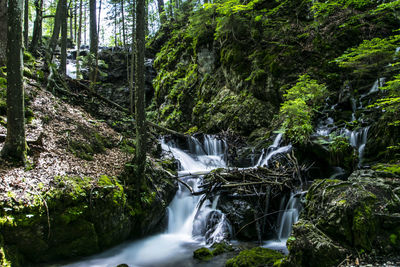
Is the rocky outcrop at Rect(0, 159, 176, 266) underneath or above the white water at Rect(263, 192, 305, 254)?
above

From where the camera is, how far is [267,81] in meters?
13.0

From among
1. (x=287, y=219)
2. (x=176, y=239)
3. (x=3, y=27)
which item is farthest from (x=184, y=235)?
(x=3, y=27)

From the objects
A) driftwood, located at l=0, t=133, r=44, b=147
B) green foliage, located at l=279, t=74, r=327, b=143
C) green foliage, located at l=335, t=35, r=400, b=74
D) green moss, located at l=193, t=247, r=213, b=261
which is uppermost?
green foliage, located at l=335, t=35, r=400, b=74

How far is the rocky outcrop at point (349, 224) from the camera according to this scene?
12.5 feet

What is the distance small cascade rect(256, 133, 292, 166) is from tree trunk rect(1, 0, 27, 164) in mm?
7685

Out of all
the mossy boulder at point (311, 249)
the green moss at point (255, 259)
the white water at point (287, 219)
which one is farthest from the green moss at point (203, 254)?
the mossy boulder at point (311, 249)

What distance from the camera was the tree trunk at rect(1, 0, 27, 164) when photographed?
543 cm

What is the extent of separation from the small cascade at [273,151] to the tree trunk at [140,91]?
475 cm

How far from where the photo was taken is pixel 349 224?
407 cm

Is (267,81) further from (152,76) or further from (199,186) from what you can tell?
(152,76)

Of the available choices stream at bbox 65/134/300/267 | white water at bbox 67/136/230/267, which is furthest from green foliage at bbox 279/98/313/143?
white water at bbox 67/136/230/267

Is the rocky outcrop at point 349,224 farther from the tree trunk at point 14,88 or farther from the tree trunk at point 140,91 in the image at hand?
the tree trunk at point 14,88

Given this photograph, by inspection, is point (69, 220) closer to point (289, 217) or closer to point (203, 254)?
point (203, 254)

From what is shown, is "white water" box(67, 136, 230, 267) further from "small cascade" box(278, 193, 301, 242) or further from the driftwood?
the driftwood
